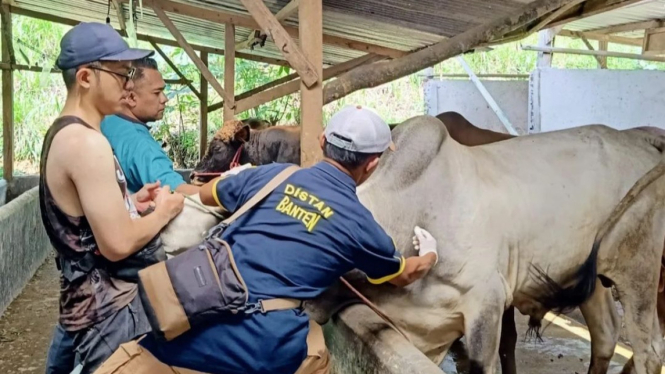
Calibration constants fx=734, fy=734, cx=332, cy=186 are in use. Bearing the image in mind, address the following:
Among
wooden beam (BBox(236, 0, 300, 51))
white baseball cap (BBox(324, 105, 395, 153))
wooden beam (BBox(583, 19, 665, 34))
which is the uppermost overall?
wooden beam (BBox(583, 19, 665, 34))

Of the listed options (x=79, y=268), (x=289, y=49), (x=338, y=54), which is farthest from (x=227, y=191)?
(x=338, y=54)

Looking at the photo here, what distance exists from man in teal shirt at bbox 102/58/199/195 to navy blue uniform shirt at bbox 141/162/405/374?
650mm

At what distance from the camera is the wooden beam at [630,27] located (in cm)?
839

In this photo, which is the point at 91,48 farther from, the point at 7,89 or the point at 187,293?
the point at 7,89

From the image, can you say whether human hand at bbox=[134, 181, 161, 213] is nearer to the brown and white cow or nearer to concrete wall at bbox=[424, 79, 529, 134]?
the brown and white cow

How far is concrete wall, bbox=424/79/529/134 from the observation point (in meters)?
9.48

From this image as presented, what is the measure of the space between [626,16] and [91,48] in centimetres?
752

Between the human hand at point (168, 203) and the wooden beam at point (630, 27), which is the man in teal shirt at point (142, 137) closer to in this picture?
the human hand at point (168, 203)

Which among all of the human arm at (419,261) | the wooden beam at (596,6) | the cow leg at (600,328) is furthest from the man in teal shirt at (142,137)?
the wooden beam at (596,6)

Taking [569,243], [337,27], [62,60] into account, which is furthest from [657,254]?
[337,27]

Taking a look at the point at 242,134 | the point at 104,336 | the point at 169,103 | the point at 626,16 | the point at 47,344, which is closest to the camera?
the point at 104,336

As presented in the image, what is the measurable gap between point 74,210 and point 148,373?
557 mm

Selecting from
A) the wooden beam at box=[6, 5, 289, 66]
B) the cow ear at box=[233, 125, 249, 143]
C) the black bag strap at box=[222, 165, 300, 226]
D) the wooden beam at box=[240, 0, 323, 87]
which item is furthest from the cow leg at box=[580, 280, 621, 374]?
the wooden beam at box=[6, 5, 289, 66]

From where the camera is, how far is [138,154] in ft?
9.66
